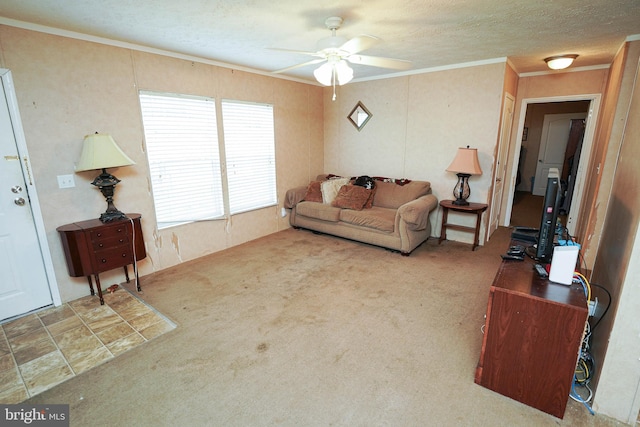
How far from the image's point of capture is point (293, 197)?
4.96 m

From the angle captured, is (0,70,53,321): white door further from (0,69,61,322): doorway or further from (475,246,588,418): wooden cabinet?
(475,246,588,418): wooden cabinet

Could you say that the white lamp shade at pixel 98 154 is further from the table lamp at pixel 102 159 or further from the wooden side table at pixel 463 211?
the wooden side table at pixel 463 211

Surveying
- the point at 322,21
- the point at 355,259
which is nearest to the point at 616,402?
the point at 355,259

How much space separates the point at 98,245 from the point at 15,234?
2.03ft

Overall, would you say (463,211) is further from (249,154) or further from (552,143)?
(552,143)

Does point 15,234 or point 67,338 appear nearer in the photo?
point 67,338

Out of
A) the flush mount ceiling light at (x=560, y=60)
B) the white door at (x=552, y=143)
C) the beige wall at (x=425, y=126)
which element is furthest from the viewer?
the white door at (x=552, y=143)

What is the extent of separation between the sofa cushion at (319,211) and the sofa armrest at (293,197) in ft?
0.37

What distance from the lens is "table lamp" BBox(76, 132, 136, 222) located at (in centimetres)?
266

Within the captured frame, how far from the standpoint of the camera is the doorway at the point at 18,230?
97.5 inches

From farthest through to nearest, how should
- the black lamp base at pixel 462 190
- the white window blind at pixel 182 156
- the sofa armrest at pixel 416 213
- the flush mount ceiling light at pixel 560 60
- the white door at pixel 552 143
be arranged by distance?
the white door at pixel 552 143, the black lamp base at pixel 462 190, the sofa armrest at pixel 416 213, the flush mount ceiling light at pixel 560 60, the white window blind at pixel 182 156

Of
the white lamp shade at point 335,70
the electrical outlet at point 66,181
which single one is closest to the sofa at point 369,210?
the white lamp shade at point 335,70

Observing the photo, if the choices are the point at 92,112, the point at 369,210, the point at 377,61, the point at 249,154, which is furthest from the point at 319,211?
the point at 92,112

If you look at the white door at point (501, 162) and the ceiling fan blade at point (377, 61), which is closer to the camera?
the ceiling fan blade at point (377, 61)
